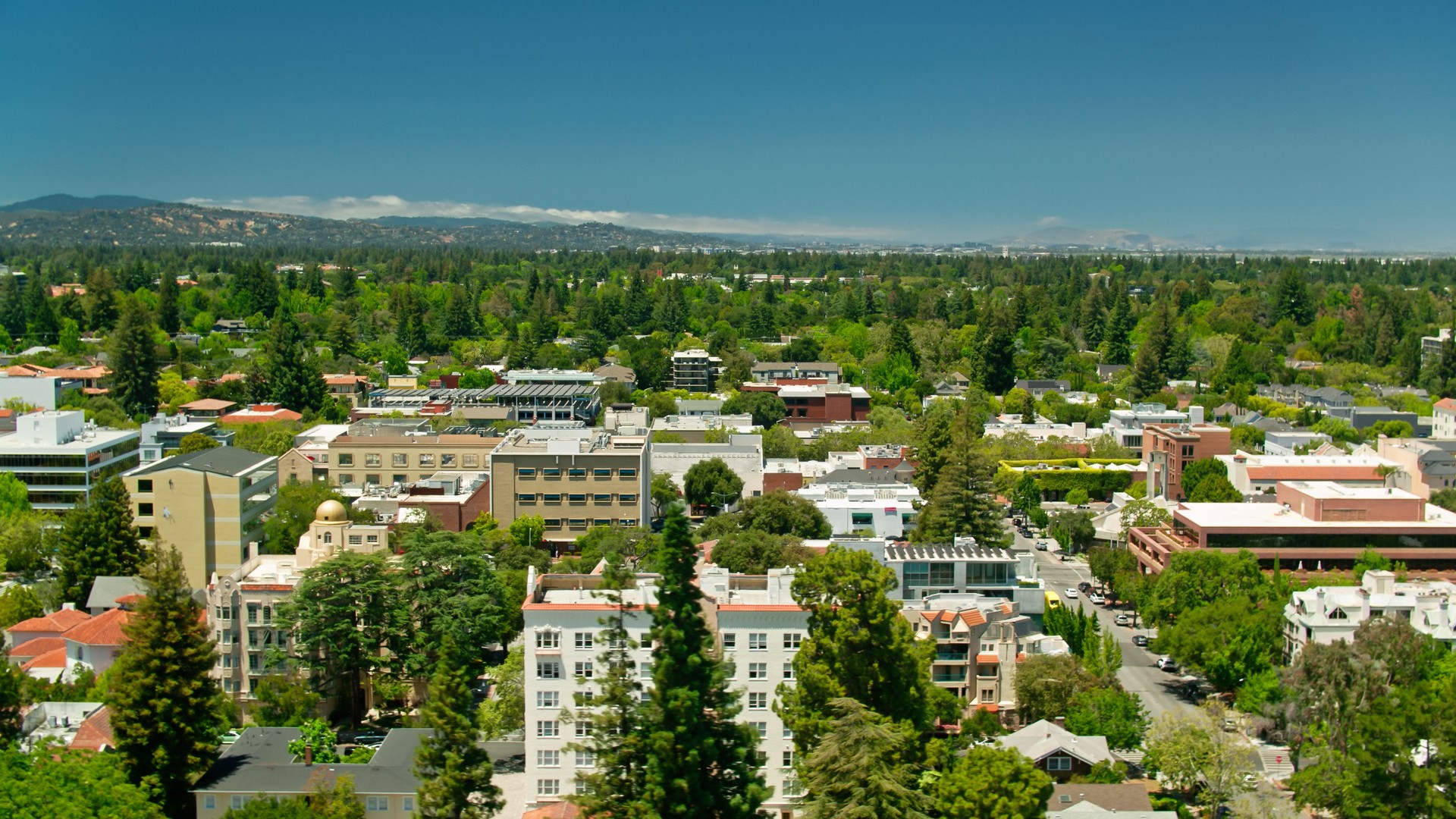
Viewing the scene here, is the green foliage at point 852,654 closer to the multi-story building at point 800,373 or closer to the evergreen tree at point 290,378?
the evergreen tree at point 290,378

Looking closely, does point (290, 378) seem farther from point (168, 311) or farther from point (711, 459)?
point (168, 311)

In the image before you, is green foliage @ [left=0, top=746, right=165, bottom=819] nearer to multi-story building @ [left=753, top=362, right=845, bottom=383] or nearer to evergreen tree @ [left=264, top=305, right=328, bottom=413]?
evergreen tree @ [left=264, top=305, right=328, bottom=413]

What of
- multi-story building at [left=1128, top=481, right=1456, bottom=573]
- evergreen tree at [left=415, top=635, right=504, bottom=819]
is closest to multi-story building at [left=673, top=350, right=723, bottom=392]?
multi-story building at [left=1128, top=481, right=1456, bottom=573]

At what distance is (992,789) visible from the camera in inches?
655

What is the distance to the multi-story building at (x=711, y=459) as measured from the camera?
40.1 meters

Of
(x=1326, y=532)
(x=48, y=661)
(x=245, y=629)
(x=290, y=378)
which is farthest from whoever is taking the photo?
(x=290, y=378)

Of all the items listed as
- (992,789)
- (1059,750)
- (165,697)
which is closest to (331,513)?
(165,697)

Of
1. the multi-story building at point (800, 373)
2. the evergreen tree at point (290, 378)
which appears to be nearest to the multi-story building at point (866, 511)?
the multi-story building at point (800, 373)

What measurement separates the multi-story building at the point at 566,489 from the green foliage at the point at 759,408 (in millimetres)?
19154

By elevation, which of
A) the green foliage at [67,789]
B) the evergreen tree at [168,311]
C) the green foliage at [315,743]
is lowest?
the green foliage at [315,743]

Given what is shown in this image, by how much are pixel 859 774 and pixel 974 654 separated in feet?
26.9

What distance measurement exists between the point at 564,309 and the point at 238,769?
78536 millimetres

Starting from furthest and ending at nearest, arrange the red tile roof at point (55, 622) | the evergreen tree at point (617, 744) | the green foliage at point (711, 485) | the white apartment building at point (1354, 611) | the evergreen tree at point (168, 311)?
the evergreen tree at point (168, 311) → the green foliage at point (711, 485) → the red tile roof at point (55, 622) → the white apartment building at point (1354, 611) → the evergreen tree at point (617, 744)

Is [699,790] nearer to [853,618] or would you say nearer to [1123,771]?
[853,618]
